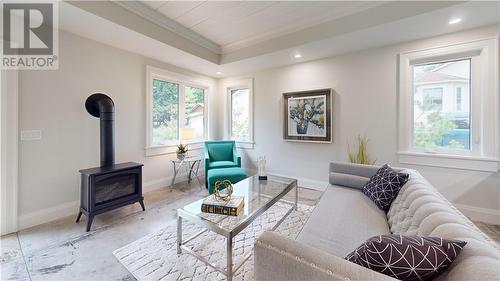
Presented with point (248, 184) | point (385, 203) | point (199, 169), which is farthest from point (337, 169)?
point (199, 169)

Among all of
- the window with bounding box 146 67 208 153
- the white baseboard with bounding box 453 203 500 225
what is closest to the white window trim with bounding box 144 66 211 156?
the window with bounding box 146 67 208 153

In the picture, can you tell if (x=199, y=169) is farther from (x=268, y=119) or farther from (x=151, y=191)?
(x=268, y=119)

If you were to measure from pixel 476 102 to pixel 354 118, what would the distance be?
1406mm

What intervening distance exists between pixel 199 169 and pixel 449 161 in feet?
14.2

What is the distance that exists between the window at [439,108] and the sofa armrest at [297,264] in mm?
3123

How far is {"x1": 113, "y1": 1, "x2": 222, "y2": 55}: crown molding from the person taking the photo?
2.54 m

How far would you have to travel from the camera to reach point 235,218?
5.70ft

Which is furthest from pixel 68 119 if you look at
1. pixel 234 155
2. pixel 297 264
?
pixel 297 264

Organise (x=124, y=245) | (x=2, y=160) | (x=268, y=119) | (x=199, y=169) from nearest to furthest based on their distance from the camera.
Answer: (x=124, y=245)
(x=2, y=160)
(x=268, y=119)
(x=199, y=169)

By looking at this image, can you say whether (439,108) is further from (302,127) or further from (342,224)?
(342,224)

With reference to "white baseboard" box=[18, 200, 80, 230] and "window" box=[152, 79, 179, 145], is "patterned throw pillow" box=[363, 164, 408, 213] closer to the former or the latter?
"window" box=[152, 79, 179, 145]

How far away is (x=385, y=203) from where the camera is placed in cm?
186

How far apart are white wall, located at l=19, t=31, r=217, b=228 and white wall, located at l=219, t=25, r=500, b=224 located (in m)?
2.46

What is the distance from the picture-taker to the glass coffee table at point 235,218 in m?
1.55
